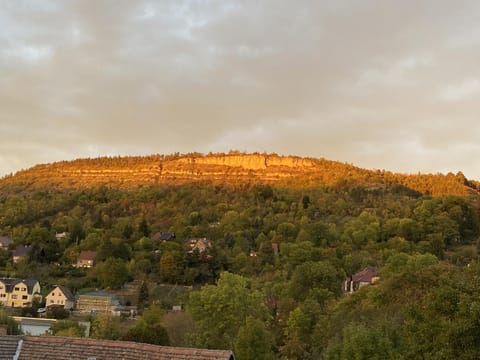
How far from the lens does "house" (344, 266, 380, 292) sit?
58.3 metres

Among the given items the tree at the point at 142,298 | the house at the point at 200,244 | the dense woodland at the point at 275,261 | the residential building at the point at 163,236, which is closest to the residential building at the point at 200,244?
the house at the point at 200,244

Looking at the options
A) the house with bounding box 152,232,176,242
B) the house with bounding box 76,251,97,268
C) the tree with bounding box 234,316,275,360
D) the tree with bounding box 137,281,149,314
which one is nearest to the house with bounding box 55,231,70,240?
the house with bounding box 76,251,97,268

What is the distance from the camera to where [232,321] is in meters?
34.5

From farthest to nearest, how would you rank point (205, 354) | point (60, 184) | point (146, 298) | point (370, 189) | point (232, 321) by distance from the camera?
point (60, 184) → point (370, 189) → point (146, 298) → point (232, 321) → point (205, 354)

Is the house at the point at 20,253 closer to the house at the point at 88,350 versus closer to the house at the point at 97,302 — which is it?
the house at the point at 97,302

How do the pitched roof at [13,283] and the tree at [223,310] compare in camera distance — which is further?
the pitched roof at [13,283]

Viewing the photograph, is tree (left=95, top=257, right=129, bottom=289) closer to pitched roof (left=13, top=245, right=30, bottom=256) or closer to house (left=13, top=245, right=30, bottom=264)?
house (left=13, top=245, right=30, bottom=264)

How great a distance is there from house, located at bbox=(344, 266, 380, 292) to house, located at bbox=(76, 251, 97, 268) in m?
37.3

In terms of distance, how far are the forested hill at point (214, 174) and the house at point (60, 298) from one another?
278 ft

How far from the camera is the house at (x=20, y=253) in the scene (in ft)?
258

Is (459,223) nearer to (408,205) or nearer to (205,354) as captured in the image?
(408,205)

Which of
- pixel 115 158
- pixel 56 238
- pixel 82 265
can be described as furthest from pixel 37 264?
pixel 115 158

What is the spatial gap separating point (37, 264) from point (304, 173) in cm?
9602

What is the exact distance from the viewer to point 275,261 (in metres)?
72.7
